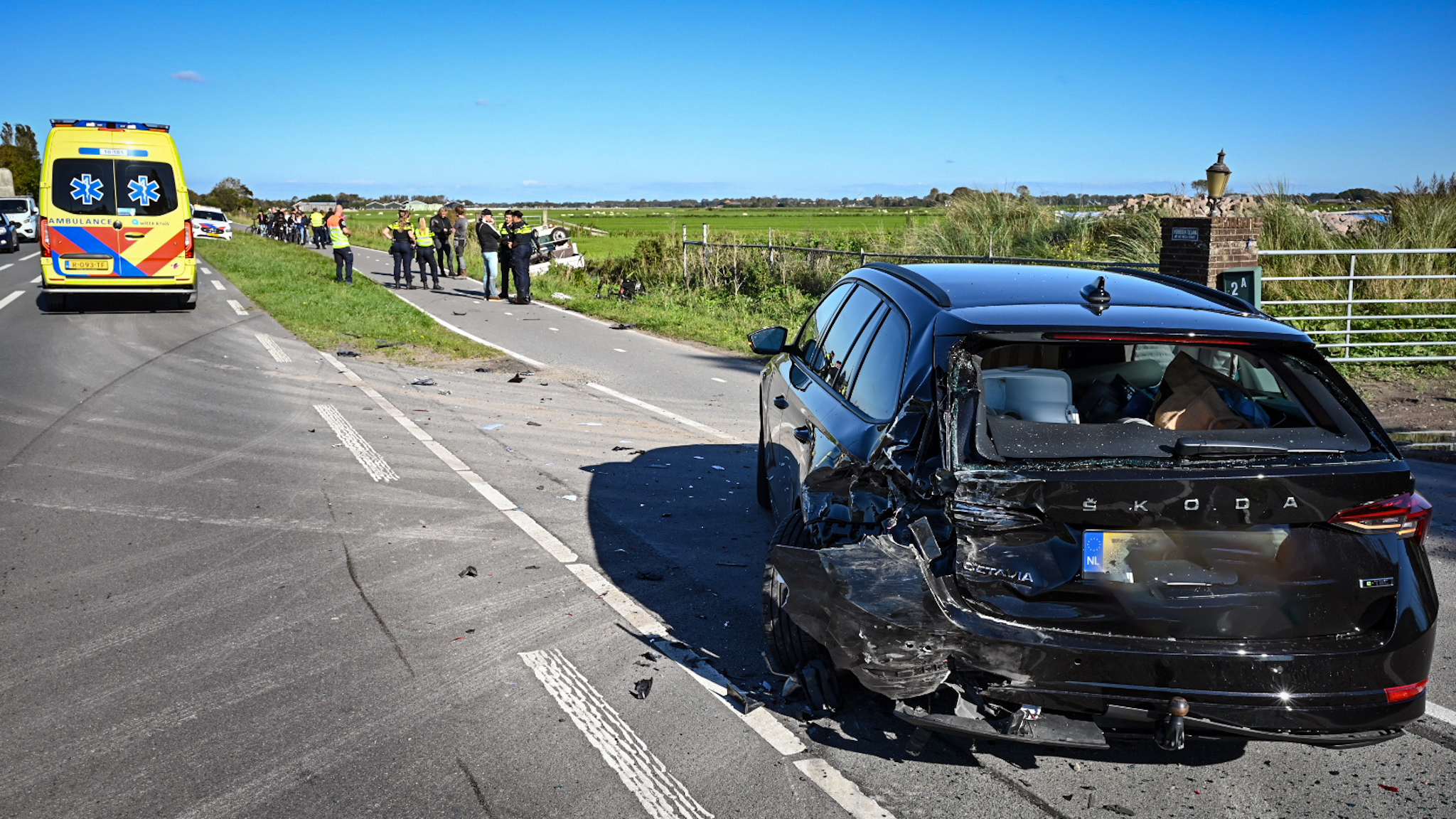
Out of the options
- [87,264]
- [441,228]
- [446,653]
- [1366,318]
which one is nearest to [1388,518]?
[446,653]

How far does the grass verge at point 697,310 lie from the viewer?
57.9 feet

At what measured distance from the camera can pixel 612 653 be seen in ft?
14.9

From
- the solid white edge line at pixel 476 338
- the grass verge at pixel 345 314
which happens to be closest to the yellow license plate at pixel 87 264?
the grass verge at pixel 345 314

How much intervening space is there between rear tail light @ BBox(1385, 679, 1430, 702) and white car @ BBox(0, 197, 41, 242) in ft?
171

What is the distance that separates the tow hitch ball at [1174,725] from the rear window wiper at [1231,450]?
2.44 ft

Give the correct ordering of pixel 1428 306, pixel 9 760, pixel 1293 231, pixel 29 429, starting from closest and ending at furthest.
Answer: pixel 9 760 → pixel 29 429 → pixel 1428 306 → pixel 1293 231

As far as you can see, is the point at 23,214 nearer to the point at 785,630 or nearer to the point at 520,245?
the point at 520,245

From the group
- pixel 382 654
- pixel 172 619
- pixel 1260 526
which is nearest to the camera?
pixel 1260 526

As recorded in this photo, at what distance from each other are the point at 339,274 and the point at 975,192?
15072mm

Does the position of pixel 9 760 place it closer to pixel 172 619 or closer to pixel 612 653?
pixel 172 619

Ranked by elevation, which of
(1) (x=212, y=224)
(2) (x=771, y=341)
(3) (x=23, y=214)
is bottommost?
(2) (x=771, y=341)

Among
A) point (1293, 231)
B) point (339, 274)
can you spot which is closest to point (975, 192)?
point (1293, 231)

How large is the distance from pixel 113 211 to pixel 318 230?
85.8ft

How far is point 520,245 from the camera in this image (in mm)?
20797
